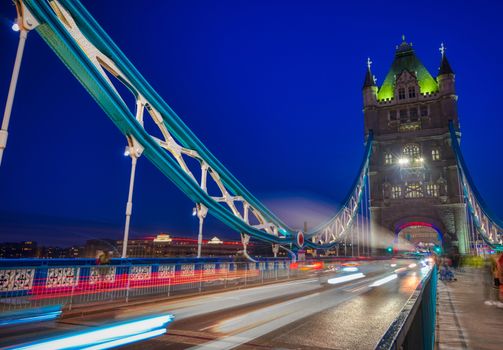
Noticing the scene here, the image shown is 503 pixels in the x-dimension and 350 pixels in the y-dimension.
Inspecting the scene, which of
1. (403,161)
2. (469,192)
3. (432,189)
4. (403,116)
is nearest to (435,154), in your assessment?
(403,161)

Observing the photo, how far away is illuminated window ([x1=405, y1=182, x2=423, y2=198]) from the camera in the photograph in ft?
174

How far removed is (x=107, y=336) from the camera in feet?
21.2

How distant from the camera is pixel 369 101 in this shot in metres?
60.2

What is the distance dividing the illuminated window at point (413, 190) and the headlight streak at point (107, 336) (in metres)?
52.2

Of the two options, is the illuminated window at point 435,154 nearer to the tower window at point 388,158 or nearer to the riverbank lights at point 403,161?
the riverbank lights at point 403,161

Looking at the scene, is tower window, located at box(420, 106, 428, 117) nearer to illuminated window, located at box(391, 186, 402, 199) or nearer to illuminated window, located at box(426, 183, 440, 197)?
illuminated window, located at box(426, 183, 440, 197)

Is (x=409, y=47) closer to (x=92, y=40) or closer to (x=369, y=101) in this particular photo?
(x=369, y=101)

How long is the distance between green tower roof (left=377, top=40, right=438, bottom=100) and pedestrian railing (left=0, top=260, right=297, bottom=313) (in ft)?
178

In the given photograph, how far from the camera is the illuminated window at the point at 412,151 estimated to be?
5472 centimetres

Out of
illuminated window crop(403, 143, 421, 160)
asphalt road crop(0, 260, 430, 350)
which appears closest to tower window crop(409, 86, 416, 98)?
illuminated window crop(403, 143, 421, 160)

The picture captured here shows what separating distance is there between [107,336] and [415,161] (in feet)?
181

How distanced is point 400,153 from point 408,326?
5843cm

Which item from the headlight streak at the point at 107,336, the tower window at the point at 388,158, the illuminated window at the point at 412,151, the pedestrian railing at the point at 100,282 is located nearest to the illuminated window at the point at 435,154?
the illuminated window at the point at 412,151

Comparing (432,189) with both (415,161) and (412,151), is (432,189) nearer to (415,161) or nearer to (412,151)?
(415,161)
